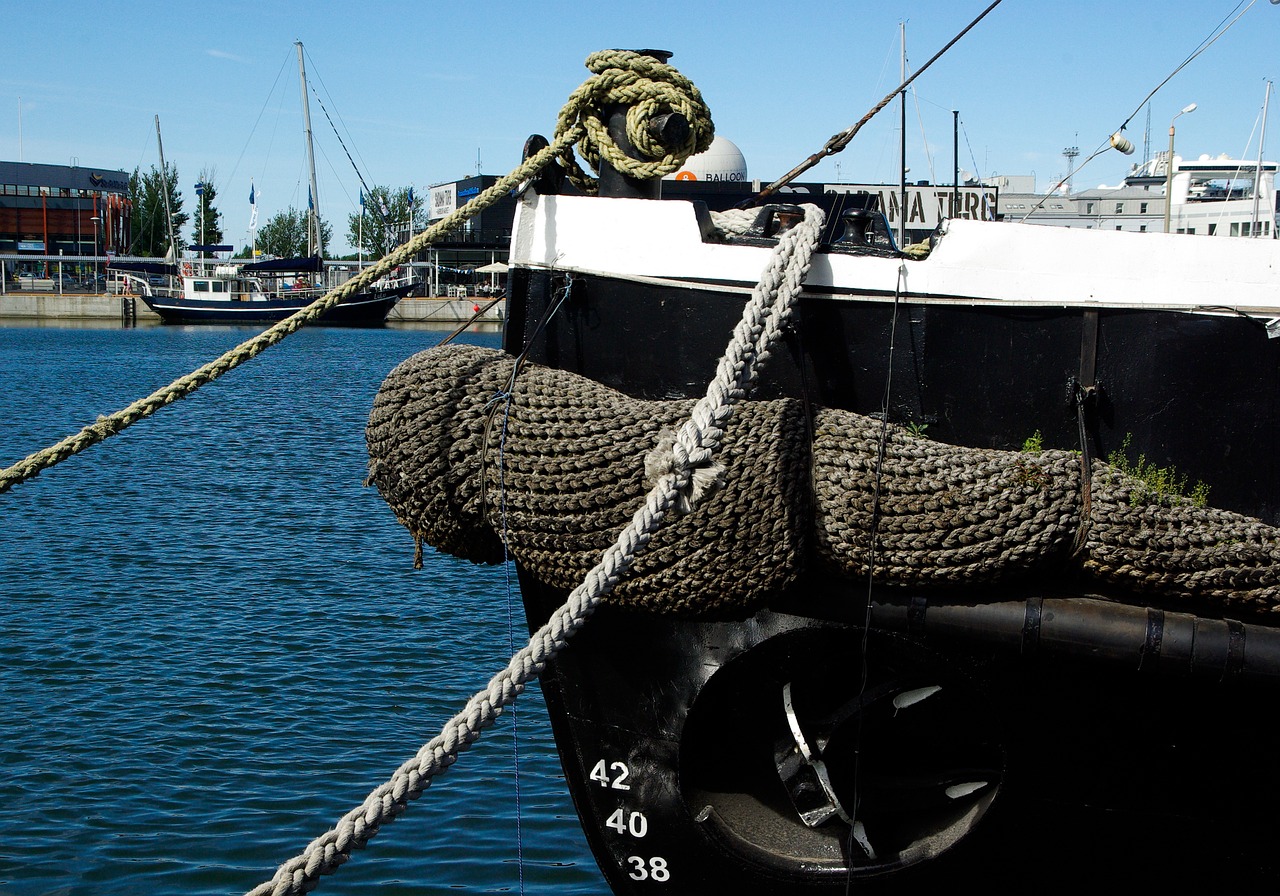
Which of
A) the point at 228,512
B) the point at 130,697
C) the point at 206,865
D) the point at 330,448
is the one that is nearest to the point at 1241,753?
the point at 206,865

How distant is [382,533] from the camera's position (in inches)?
590

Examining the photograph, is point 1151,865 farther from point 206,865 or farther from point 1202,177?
point 1202,177

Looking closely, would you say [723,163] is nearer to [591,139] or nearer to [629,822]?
[591,139]

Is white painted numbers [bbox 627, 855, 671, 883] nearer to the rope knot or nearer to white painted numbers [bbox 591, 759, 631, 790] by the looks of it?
white painted numbers [bbox 591, 759, 631, 790]

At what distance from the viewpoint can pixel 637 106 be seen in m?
4.47

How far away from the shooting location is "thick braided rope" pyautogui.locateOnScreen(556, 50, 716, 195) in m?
4.45

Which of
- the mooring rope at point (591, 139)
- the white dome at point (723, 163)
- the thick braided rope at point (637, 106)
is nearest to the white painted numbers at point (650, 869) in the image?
the mooring rope at point (591, 139)

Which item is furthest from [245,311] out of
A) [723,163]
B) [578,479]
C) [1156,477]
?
[1156,477]

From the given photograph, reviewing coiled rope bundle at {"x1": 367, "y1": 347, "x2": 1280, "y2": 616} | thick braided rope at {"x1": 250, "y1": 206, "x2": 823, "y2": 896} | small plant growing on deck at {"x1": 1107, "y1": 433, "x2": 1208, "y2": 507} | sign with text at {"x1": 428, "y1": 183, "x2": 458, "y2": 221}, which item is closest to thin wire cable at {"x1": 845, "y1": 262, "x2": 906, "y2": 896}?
coiled rope bundle at {"x1": 367, "y1": 347, "x2": 1280, "y2": 616}

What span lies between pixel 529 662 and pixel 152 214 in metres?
87.8

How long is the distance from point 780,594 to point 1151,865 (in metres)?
1.59

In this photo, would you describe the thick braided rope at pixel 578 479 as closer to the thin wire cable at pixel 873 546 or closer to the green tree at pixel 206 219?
the thin wire cable at pixel 873 546

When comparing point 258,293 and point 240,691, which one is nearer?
point 240,691

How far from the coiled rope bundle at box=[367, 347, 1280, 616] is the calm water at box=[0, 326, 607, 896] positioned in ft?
10.0
